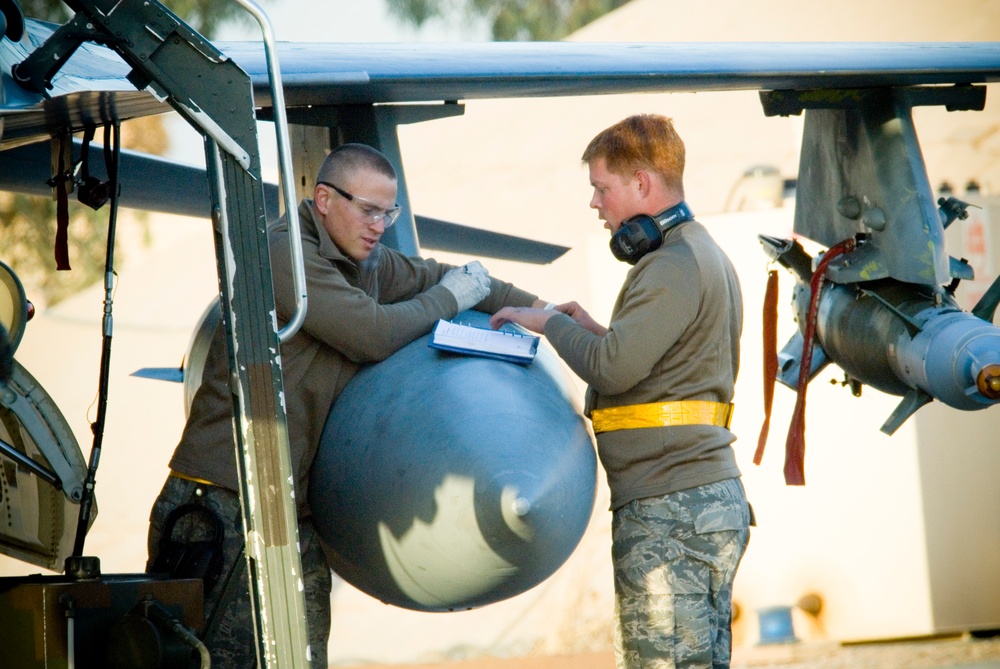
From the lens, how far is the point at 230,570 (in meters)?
3.68

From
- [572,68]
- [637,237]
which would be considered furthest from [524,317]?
[572,68]

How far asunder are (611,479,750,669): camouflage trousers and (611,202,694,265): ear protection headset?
756 millimetres

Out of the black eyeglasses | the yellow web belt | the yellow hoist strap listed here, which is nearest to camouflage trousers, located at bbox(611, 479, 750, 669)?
the yellow web belt

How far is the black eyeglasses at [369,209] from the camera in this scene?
390 centimetres

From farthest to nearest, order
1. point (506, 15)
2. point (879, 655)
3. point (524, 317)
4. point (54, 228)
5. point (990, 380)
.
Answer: point (506, 15) < point (54, 228) < point (879, 655) < point (990, 380) < point (524, 317)

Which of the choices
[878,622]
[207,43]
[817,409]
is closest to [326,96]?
[207,43]

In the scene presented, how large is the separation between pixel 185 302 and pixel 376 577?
19359mm

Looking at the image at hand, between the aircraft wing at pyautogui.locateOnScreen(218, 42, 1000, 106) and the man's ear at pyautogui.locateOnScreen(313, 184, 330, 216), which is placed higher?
the aircraft wing at pyautogui.locateOnScreen(218, 42, 1000, 106)

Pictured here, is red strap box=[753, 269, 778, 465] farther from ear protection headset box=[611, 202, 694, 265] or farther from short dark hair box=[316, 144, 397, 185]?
short dark hair box=[316, 144, 397, 185]

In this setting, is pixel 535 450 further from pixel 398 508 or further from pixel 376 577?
pixel 376 577

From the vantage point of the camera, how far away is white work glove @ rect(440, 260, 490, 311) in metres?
4.13

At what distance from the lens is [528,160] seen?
69.8 feet

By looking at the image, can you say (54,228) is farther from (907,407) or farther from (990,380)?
(990,380)

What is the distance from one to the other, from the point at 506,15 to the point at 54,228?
12477 millimetres
